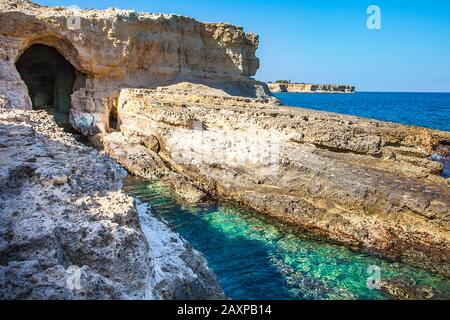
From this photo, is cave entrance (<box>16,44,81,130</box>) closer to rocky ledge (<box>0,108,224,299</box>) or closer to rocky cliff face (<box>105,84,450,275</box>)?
rocky cliff face (<box>105,84,450,275</box>)

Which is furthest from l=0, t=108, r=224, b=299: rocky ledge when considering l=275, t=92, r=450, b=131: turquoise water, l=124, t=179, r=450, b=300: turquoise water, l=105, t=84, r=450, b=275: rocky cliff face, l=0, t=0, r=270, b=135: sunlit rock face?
l=275, t=92, r=450, b=131: turquoise water

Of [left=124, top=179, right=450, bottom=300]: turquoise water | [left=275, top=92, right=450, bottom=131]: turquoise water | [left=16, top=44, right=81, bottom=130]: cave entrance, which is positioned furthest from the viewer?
[left=275, top=92, right=450, bottom=131]: turquoise water

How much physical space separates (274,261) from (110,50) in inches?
888

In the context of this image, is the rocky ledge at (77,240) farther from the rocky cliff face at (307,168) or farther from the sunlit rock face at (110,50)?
the sunlit rock face at (110,50)

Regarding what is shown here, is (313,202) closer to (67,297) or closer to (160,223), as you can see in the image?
(160,223)

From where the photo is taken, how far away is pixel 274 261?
1119 centimetres

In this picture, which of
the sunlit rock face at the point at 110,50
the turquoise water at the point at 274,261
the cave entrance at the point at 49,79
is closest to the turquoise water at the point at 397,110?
the sunlit rock face at the point at 110,50

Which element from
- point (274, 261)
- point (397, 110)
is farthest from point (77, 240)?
point (397, 110)

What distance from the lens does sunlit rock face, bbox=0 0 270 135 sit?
968 inches

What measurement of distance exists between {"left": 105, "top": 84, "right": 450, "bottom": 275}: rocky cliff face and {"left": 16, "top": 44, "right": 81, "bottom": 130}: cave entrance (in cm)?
1233

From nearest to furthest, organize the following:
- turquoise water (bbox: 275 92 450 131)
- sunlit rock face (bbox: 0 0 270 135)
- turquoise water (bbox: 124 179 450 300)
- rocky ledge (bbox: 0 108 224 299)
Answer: rocky ledge (bbox: 0 108 224 299)
turquoise water (bbox: 124 179 450 300)
sunlit rock face (bbox: 0 0 270 135)
turquoise water (bbox: 275 92 450 131)

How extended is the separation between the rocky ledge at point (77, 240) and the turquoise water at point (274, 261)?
2.73 meters

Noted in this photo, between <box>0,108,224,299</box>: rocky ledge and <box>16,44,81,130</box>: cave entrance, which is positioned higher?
<box>16,44,81,130</box>: cave entrance

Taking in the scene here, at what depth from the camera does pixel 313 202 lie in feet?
46.3
